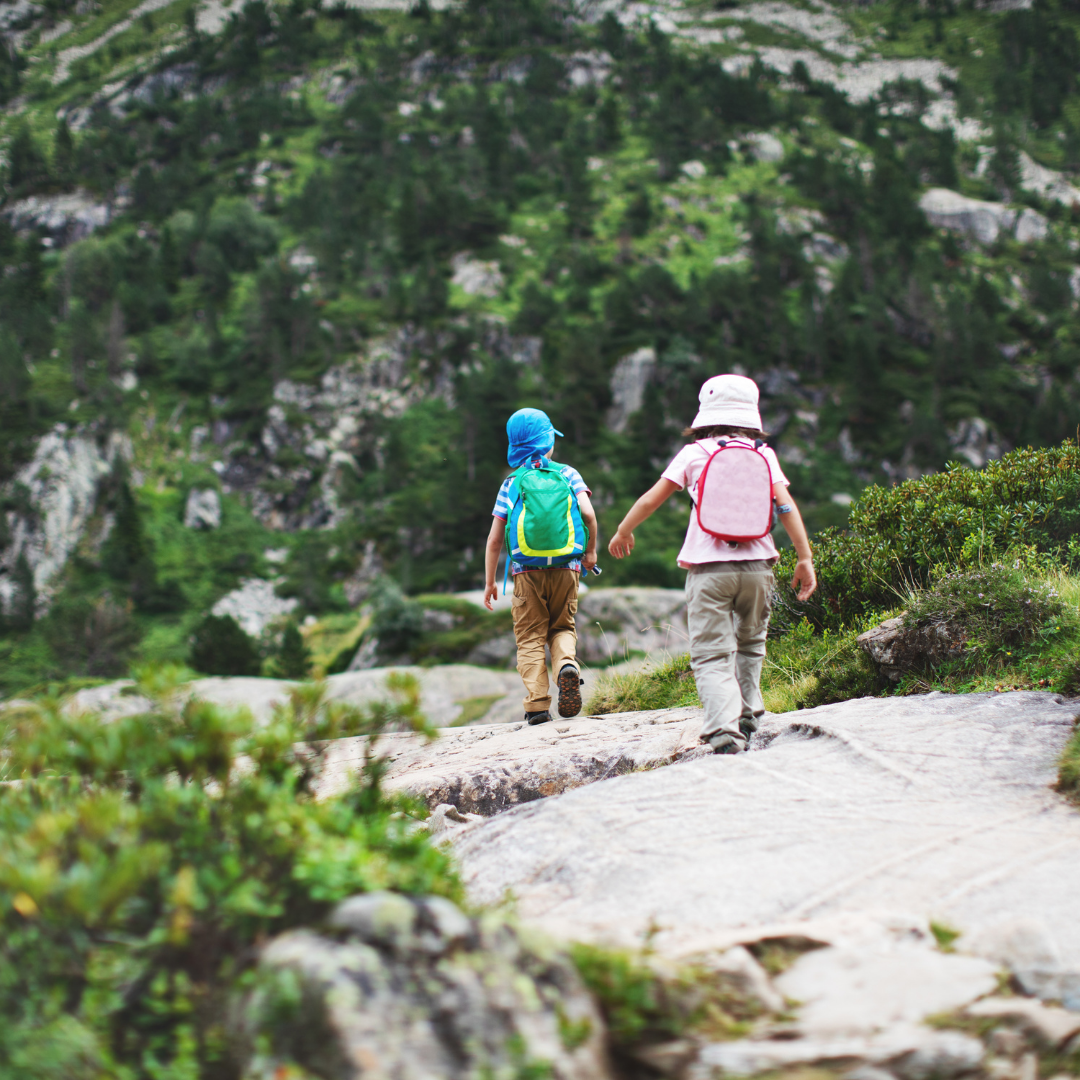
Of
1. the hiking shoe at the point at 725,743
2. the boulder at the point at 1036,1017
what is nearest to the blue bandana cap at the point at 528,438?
the hiking shoe at the point at 725,743

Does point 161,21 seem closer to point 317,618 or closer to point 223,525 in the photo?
point 223,525

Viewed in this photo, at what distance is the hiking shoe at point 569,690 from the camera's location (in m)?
6.43

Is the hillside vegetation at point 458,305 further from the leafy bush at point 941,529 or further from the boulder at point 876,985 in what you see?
the boulder at point 876,985

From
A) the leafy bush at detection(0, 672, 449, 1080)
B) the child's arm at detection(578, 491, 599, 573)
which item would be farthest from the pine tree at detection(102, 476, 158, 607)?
the leafy bush at detection(0, 672, 449, 1080)

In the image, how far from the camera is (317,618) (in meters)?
45.9

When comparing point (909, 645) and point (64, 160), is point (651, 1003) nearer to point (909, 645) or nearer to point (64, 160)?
point (909, 645)

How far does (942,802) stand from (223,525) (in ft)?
185

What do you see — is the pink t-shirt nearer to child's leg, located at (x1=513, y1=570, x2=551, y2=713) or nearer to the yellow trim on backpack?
the yellow trim on backpack

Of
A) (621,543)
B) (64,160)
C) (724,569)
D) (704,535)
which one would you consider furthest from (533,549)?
(64,160)

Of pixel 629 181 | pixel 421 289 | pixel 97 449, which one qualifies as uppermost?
pixel 629 181

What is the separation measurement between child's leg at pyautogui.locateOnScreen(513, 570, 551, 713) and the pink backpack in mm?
2149

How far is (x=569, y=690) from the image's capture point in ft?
21.4

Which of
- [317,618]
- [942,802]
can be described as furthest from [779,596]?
[317,618]

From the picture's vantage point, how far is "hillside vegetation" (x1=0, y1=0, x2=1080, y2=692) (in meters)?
49.6
